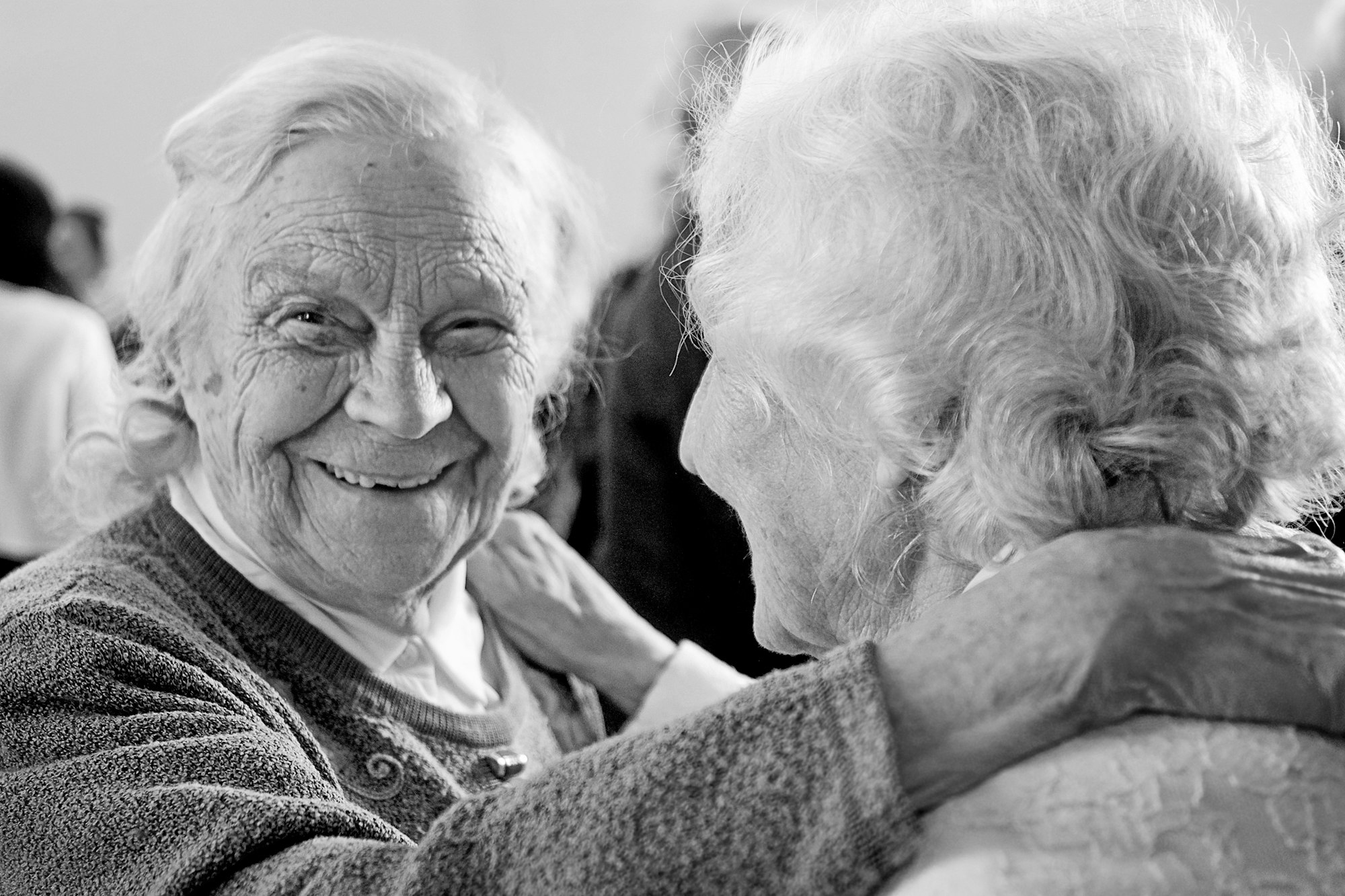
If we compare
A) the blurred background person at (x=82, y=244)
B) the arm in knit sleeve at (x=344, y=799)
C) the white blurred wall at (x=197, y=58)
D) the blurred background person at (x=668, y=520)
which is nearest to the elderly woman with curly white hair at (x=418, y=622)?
the arm in knit sleeve at (x=344, y=799)

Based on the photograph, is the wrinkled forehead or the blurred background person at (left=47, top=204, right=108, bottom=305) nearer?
the wrinkled forehead

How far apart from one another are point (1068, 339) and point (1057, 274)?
0.05m

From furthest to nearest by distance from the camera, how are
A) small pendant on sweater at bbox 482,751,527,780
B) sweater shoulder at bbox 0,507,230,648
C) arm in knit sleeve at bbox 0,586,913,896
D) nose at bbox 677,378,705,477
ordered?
small pendant on sweater at bbox 482,751,527,780 → nose at bbox 677,378,705,477 → sweater shoulder at bbox 0,507,230,648 → arm in knit sleeve at bbox 0,586,913,896

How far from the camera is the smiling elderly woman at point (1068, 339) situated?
3.16 feet

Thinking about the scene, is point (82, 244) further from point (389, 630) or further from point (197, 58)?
point (389, 630)

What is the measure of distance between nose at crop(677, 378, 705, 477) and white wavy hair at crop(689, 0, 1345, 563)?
0.22 meters

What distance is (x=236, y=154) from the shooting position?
1.64 m

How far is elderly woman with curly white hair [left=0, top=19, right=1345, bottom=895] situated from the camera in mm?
952

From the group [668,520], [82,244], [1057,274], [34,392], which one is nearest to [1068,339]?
[1057,274]

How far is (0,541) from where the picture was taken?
11.8 ft

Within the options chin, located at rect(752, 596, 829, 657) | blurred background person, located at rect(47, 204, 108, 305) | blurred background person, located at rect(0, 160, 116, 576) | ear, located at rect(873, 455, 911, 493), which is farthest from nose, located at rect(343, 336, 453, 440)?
blurred background person, located at rect(47, 204, 108, 305)

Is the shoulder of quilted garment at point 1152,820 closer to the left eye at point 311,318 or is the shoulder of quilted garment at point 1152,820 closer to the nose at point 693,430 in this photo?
the nose at point 693,430

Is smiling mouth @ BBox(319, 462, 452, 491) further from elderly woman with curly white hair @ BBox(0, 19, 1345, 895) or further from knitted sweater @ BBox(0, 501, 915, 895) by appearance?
knitted sweater @ BBox(0, 501, 915, 895)

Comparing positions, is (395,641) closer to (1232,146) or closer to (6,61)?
(1232,146)
